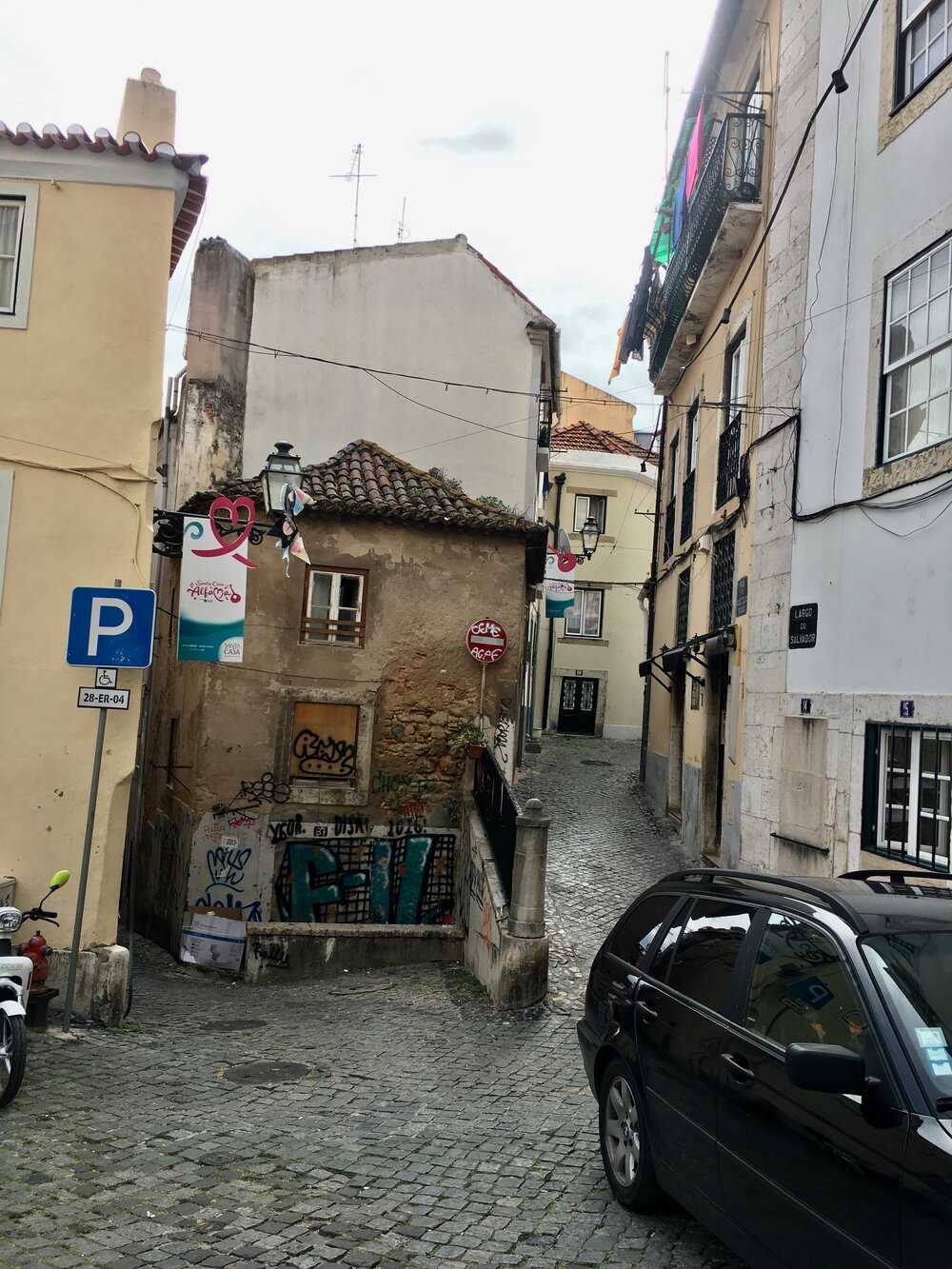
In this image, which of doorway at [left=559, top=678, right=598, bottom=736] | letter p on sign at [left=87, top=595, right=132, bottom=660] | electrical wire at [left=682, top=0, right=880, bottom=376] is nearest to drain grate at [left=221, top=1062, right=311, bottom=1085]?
letter p on sign at [left=87, top=595, right=132, bottom=660]

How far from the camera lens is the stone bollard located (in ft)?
31.3

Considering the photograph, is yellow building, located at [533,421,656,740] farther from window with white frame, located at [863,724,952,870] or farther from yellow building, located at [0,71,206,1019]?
yellow building, located at [0,71,206,1019]

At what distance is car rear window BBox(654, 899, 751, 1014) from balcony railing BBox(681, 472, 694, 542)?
522 inches

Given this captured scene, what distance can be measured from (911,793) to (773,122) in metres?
8.67

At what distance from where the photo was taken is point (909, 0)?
9.97 metres

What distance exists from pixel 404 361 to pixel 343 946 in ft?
39.4

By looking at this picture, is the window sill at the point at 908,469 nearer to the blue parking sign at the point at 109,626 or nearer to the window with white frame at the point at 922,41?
the window with white frame at the point at 922,41

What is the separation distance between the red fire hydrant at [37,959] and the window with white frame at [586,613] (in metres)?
28.4

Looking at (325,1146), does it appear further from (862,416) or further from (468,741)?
(468,741)

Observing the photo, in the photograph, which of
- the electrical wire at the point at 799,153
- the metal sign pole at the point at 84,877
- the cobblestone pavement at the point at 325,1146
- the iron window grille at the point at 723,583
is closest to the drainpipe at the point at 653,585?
the electrical wire at the point at 799,153

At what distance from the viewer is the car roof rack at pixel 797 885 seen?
3.97 m

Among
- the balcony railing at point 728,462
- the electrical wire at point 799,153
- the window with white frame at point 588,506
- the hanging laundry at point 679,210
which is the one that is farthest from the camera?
the window with white frame at point 588,506

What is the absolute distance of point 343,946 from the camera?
517 inches

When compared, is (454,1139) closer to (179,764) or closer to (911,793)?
(911,793)
